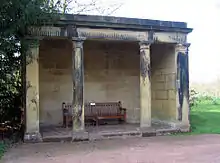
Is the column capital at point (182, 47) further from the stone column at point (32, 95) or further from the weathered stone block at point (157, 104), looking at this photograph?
the stone column at point (32, 95)

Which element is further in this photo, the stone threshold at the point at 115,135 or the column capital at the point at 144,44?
the column capital at the point at 144,44

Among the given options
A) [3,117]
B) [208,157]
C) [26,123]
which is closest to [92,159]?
[208,157]

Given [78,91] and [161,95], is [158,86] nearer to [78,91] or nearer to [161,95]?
[161,95]

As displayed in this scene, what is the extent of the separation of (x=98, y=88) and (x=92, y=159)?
614 cm

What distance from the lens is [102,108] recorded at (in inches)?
510

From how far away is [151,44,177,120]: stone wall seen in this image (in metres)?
11.9

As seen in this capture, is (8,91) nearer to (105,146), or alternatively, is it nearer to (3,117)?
(3,117)

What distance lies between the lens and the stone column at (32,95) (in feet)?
31.2

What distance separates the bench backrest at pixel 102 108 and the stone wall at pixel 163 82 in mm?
1523

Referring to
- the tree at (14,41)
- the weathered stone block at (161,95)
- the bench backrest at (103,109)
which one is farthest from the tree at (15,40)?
the weathered stone block at (161,95)

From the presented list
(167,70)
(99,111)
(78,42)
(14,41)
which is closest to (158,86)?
(167,70)

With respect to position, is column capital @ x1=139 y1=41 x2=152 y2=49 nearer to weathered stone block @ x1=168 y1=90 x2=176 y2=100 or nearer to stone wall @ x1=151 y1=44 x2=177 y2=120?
stone wall @ x1=151 y1=44 x2=177 y2=120

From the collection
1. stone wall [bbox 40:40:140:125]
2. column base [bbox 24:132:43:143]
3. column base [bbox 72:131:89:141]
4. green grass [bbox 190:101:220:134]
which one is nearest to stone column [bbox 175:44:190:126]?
green grass [bbox 190:101:220:134]

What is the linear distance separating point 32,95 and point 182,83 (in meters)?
5.10
